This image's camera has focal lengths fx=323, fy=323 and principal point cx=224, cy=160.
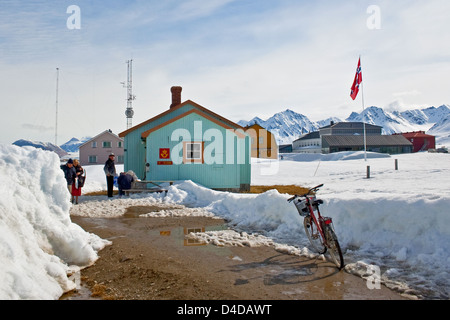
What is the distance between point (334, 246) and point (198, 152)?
1354 cm

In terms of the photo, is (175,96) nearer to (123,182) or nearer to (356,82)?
(123,182)

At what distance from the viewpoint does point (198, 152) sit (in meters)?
18.5

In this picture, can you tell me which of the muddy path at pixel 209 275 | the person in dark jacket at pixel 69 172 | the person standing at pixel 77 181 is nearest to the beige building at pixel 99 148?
the person standing at pixel 77 181

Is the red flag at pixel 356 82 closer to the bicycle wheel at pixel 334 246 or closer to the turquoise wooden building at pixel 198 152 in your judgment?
the turquoise wooden building at pixel 198 152

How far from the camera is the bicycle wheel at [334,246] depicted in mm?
5438

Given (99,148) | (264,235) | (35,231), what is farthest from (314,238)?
(99,148)

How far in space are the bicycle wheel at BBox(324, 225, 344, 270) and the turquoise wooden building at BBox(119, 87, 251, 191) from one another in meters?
13.2

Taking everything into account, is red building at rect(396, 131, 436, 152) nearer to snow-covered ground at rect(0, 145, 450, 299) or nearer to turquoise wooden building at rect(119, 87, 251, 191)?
turquoise wooden building at rect(119, 87, 251, 191)

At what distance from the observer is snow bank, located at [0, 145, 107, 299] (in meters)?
3.83

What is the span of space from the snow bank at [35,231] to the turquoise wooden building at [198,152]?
11.6 metres

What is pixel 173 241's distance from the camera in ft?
24.3

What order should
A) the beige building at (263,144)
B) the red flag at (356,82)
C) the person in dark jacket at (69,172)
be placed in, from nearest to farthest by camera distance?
the person in dark jacket at (69,172) → the red flag at (356,82) → the beige building at (263,144)

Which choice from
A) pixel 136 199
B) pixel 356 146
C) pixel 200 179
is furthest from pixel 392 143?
pixel 136 199

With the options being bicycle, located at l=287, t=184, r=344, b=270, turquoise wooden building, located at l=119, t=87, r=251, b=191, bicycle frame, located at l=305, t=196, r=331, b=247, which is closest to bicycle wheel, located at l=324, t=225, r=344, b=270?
bicycle, located at l=287, t=184, r=344, b=270
